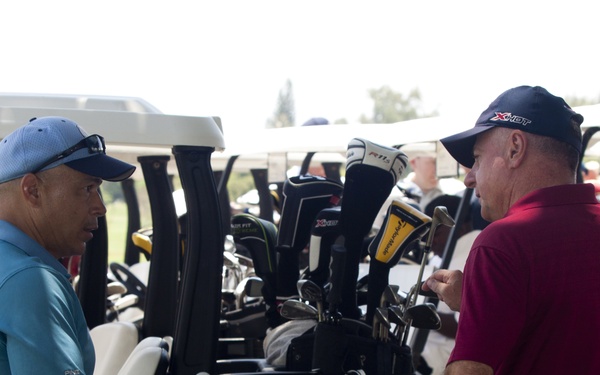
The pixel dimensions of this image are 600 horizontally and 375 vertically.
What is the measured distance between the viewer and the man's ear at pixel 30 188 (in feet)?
6.54

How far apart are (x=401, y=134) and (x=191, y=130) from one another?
262 cm

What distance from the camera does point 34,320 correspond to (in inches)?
67.8

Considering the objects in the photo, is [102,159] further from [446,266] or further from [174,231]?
[446,266]

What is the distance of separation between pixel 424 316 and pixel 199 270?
0.82 meters

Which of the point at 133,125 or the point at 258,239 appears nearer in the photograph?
the point at 133,125

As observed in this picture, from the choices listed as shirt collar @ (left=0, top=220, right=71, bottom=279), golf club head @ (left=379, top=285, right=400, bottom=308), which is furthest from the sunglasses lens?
golf club head @ (left=379, top=285, right=400, bottom=308)

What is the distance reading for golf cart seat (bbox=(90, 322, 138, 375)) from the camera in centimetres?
349

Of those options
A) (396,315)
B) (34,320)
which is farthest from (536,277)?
(396,315)

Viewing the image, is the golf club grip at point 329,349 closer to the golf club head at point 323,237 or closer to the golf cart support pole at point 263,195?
the golf club head at point 323,237

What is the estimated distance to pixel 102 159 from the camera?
2.14 meters

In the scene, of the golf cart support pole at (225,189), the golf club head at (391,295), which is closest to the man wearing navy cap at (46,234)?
the golf club head at (391,295)

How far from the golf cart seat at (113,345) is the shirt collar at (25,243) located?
1.61 m

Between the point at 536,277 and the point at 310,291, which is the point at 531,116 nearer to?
the point at 536,277

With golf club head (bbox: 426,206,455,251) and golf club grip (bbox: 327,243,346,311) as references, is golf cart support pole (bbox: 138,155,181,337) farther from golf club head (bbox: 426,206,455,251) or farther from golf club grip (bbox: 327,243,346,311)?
golf club head (bbox: 426,206,455,251)
